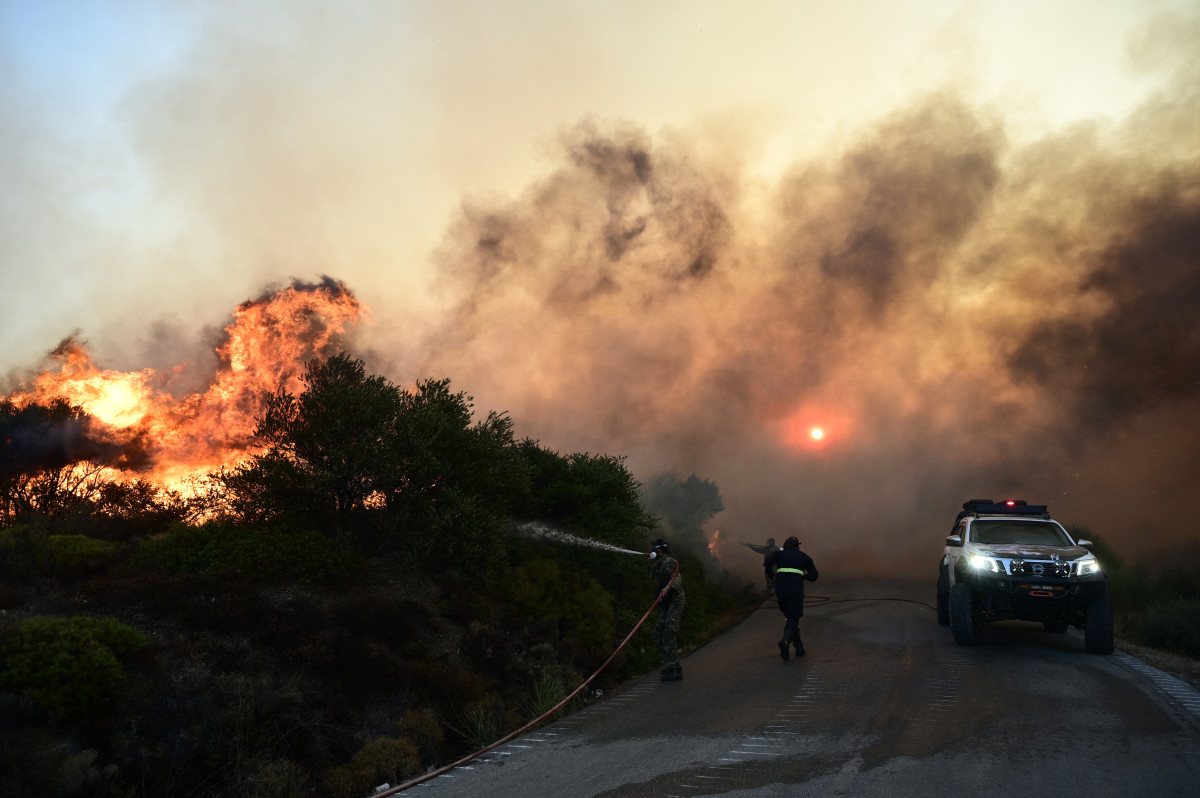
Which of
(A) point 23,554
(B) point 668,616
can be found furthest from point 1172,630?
(A) point 23,554

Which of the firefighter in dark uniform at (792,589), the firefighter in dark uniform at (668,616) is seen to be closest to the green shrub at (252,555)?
the firefighter in dark uniform at (668,616)

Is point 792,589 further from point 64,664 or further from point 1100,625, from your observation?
point 64,664

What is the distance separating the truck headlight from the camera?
1294 centimetres

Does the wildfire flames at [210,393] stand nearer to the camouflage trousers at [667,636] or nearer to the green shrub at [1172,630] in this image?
the camouflage trousers at [667,636]

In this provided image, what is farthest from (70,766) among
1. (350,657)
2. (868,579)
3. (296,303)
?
(868,579)

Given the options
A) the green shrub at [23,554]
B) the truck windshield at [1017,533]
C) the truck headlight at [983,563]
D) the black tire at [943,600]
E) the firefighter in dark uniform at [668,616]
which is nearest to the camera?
the green shrub at [23,554]

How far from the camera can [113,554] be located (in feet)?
39.2

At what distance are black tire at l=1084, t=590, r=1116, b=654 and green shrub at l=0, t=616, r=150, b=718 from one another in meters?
14.5

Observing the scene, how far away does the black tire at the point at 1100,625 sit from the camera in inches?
501

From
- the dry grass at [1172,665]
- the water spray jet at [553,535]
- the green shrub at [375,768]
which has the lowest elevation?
the green shrub at [375,768]

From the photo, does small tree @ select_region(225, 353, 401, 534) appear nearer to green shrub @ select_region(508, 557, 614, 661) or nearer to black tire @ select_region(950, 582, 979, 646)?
green shrub @ select_region(508, 557, 614, 661)

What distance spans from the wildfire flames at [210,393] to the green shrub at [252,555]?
26.1 ft

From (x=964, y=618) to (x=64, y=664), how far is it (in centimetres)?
1354

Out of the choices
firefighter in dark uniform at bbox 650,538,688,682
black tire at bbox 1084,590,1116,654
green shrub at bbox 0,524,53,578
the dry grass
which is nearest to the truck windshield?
black tire at bbox 1084,590,1116,654
